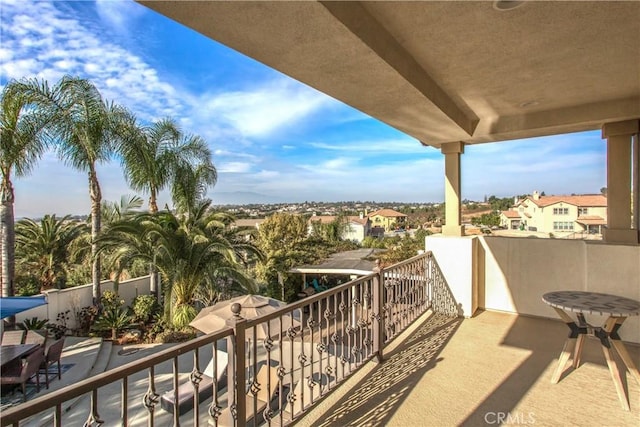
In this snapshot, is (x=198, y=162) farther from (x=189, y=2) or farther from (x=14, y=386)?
(x=189, y=2)

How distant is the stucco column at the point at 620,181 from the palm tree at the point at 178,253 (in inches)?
279

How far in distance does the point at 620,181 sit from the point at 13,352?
9200 millimetres

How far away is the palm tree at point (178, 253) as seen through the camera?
8281 mm

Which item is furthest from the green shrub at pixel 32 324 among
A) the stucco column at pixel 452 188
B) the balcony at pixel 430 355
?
the stucco column at pixel 452 188

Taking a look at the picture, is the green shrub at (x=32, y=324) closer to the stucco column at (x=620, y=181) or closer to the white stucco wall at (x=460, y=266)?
the white stucco wall at (x=460, y=266)

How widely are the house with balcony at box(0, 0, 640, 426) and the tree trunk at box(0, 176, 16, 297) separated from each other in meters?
4.76

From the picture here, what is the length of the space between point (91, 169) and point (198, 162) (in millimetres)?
3932

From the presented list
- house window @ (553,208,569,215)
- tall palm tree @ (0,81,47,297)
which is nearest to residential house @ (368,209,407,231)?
house window @ (553,208,569,215)

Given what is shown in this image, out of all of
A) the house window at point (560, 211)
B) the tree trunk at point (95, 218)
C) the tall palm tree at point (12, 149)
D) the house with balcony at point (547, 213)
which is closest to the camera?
the tall palm tree at point (12, 149)

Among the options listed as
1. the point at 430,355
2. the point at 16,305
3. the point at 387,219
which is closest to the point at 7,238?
the point at 16,305

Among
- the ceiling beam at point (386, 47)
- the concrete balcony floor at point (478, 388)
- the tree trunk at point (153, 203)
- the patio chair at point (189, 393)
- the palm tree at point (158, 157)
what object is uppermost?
the palm tree at point (158, 157)

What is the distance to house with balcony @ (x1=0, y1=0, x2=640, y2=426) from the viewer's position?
188 centimetres

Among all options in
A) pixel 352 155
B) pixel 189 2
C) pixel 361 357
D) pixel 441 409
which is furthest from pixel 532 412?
pixel 352 155

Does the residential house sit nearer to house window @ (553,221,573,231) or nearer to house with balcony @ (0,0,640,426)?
→ house window @ (553,221,573,231)
